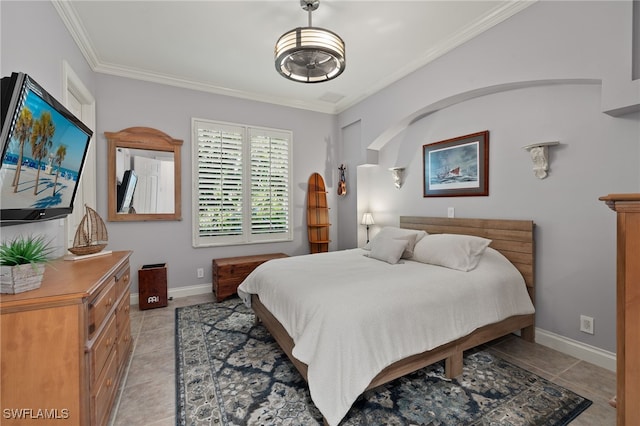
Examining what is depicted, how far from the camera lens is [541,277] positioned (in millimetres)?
2533

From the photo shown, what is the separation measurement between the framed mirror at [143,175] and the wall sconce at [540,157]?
4093mm

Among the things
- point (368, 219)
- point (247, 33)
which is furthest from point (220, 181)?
point (368, 219)

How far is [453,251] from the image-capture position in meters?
2.55

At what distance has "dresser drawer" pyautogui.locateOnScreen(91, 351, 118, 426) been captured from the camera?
4.41 ft

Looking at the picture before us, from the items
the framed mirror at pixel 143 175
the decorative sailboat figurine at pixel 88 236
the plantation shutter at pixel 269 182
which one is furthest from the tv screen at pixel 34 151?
the plantation shutter at pixel 269 182

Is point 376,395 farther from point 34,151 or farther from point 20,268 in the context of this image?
point 34,151

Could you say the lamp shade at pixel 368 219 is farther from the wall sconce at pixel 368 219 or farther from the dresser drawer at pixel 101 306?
the dresser drawer at pixel 101 306

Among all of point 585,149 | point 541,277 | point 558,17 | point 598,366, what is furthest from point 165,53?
point 598,366

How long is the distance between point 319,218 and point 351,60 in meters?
2.45

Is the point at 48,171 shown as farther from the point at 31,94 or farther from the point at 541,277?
the point at 541,277

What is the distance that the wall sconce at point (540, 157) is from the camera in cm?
244

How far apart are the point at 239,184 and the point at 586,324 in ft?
13.7

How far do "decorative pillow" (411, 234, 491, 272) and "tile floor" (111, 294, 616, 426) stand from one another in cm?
82

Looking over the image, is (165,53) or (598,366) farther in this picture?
(165,53)
